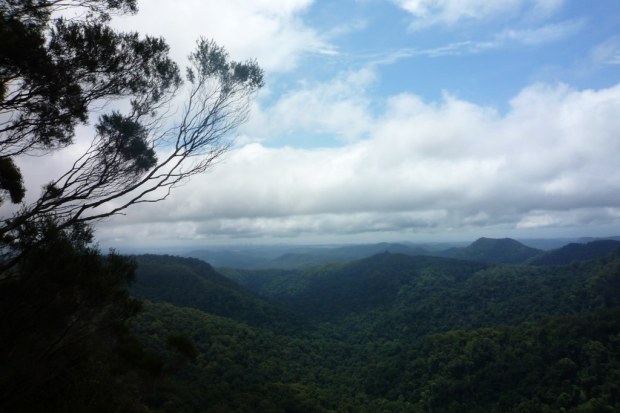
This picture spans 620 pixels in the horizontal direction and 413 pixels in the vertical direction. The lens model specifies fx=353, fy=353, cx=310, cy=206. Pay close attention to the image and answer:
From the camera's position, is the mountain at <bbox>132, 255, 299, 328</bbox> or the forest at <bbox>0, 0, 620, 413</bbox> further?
the mountain at <bbox>132, 255, 299, 328</bbox>

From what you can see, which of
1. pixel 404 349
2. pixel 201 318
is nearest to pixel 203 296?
pixel 201 318

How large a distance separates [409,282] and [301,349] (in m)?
95.0

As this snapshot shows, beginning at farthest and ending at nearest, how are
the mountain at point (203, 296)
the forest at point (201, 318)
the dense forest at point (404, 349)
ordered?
1. the mountain at point (203, 296)
2. the dense forest at point (404, 349)
3. the forest at point (201, 318)

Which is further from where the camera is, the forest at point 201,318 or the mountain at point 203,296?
the mountain at point 203,296

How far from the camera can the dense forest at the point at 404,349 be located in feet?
168

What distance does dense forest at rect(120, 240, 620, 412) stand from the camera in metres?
51.3

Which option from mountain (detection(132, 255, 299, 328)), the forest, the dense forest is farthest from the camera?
mountain (detection(132, 255, 299, 328))

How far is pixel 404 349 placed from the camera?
8969 centimetres

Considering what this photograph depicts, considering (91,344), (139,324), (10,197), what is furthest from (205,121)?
(139,324)

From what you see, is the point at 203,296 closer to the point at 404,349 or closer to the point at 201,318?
the point at 201,318

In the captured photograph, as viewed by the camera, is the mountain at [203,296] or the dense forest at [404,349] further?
the mountain at [203,296]

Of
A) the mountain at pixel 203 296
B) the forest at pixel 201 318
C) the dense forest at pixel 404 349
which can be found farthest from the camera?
the mountain at pixel 203 296

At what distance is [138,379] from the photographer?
9625 millimetres

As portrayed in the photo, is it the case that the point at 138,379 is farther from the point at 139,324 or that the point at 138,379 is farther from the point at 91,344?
the point at 139,324
